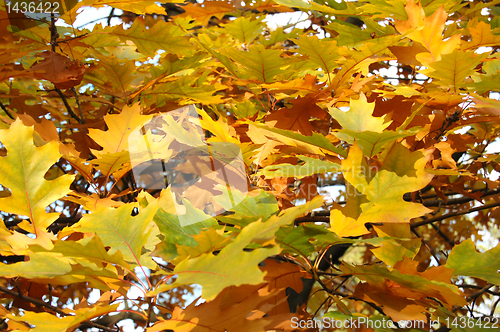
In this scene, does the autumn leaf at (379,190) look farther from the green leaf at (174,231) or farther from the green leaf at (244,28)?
the green leaf at (244,28)

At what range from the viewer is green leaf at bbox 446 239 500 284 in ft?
2.65

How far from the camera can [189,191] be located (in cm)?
115

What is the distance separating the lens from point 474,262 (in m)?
0.83

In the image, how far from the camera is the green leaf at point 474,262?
31.8 inches

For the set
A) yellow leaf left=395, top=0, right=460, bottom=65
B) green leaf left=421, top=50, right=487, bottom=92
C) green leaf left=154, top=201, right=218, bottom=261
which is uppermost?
yellow leaf left=395, top=0, right=460, bottom=65

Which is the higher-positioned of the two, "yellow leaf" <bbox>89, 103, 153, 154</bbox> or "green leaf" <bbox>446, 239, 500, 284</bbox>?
"yellow leaf" <bbox>89, 103, 153, 154</bbox>

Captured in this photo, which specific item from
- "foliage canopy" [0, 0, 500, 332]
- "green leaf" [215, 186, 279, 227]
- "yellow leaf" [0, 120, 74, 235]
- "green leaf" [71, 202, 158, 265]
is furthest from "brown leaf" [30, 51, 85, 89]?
"green leaf" [215, 186, 279, 227]

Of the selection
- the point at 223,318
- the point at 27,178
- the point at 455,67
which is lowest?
the point at 223,318

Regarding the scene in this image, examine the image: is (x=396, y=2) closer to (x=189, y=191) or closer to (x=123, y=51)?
(x=189, y=191)

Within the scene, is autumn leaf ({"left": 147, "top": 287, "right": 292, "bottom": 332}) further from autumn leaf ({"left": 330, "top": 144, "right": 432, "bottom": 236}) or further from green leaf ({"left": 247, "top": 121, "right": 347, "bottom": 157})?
green leaf ({"left": 247, "top": 121, "right": 347, "bottom": 157})

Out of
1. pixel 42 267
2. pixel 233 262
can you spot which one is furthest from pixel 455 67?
pixel 42 267

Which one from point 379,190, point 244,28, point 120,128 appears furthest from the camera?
point 244,28

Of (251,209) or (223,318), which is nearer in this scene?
(223,318)

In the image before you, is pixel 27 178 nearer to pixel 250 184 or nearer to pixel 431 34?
pixel 250 184
